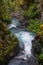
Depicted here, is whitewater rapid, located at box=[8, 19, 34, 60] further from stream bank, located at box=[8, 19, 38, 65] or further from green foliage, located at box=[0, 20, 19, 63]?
green foliage, located at box=[0, 20, 19, 63]

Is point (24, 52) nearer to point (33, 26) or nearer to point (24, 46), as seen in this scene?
point (24, 46)

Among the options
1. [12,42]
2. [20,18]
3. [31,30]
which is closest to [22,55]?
[12,42]

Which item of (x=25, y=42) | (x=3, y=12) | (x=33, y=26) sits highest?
(x=3, y=12)

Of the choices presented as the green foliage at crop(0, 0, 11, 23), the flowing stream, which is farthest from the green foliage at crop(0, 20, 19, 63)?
the green foliage at crop(0, 0, 11, 23)

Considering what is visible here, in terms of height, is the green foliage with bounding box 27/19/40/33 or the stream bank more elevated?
the green foliage with bounding box 27/19/40/33

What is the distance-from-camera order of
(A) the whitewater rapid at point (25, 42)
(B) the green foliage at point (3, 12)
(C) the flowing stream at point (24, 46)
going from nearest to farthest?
(C) the flowing stream at point (24, 46) → (A) the whitewater rapid at point (25, 42) → (B) the green foliage at point (3, 12)

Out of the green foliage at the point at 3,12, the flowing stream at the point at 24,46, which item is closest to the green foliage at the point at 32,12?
the green foliage at the point at 3,12

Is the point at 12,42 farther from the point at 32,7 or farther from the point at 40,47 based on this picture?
the point at 32,7

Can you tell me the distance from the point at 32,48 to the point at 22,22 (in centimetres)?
769

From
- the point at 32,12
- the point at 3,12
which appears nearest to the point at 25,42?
the point at 3,12

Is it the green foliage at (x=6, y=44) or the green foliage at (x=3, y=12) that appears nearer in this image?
the green foliage at (x=6, y=44)

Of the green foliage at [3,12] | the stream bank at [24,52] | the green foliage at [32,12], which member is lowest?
the stream bank at [24,52]

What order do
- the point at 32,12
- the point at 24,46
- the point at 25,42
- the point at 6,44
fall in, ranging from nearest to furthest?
the point at 6,44 → the point at 24,46 → the point at 25,42 → the point at 32,12

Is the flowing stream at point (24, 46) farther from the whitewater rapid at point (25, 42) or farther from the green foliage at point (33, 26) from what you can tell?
the green foliage at point (33, 26)
